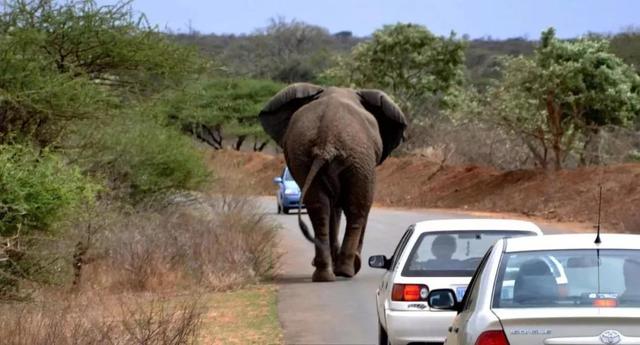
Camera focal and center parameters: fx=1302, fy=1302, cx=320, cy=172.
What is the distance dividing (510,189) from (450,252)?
101 feet

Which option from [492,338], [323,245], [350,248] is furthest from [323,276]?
[492,338]

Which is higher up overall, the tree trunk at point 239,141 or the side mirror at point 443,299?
the side mirror at point 443,299

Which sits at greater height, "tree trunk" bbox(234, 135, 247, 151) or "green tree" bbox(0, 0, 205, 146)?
"green tree" bbox(0, 0, 205, 146)

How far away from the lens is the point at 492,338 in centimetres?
684

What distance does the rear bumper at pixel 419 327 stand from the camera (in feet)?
37.0

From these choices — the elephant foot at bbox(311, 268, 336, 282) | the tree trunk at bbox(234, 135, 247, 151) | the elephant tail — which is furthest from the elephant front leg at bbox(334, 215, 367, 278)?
the tree trunk at bbox(234, 135, 247, 151)

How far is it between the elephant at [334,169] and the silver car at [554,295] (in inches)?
448

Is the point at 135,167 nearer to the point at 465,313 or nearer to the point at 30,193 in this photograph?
the point at 30,193

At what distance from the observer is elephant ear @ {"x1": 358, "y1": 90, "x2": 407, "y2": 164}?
21.9 meters

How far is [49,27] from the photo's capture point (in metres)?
18.7

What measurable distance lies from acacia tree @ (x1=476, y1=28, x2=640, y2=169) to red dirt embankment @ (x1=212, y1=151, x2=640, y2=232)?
57.7 inches

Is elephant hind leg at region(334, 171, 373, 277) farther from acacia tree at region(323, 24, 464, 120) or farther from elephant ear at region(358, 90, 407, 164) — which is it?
acacia tree at region(323, 24, 464, 120)

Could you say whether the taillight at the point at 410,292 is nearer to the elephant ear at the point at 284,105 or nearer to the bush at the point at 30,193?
the bush at the point at 30,193

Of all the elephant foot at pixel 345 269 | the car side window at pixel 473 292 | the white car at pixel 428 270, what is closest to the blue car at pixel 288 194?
the elephant foot at pixel 345 269
